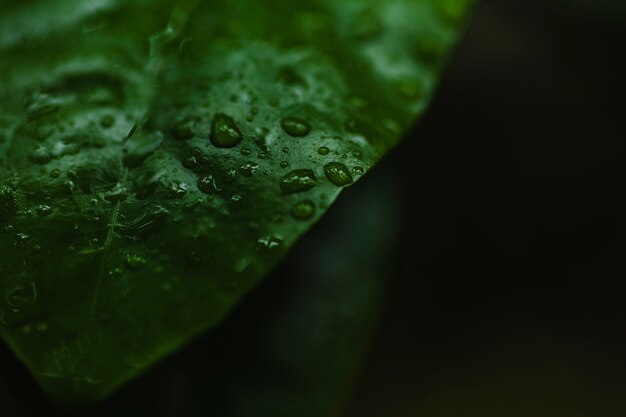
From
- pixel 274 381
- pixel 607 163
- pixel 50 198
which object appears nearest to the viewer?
pixel 50 198

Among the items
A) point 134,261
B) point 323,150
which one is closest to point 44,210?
point 134,261

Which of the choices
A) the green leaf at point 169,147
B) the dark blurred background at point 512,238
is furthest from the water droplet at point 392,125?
the dark blurred background at point 512,238

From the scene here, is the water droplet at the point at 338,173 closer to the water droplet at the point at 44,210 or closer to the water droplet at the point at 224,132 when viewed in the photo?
the water droplet at the point at 224,132

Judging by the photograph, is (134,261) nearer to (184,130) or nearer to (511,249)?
(184,130)

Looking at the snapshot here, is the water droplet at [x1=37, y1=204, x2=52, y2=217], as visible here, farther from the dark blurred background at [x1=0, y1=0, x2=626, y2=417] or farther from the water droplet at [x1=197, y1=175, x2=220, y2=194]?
the dark blurred background at [x1=0, y1=0, x2=626, y2=417]

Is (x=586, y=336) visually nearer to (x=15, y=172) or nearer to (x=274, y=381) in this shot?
(x=274, y=381)

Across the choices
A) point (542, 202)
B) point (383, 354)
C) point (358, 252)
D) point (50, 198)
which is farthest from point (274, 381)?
point (542, 202)
